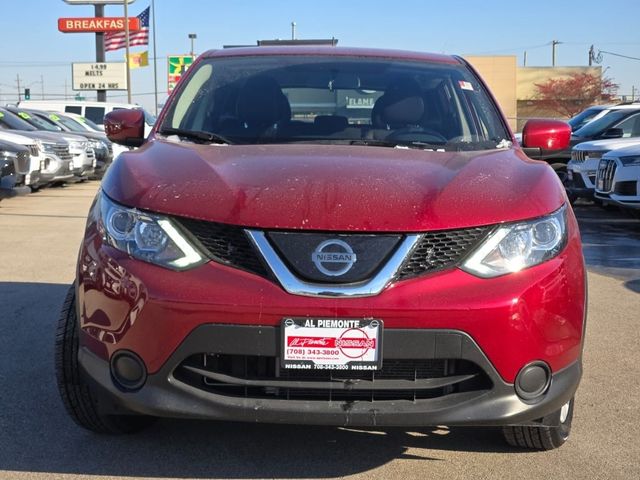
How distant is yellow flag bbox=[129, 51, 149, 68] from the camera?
4440 cm

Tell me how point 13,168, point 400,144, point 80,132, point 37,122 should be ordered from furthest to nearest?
point 80,132
point 37,122
point 13,168
point 400,144

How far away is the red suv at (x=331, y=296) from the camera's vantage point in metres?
2.76

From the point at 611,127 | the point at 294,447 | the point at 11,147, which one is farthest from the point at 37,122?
the point at 294,447

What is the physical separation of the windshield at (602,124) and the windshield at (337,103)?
10.2 meters

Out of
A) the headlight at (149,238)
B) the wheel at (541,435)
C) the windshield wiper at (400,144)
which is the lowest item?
the wheel at (541,435)

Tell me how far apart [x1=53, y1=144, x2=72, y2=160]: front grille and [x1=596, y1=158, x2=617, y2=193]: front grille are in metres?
9.47

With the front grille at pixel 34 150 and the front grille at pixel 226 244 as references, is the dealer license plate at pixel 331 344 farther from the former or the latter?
the front grille at pixel 34 150

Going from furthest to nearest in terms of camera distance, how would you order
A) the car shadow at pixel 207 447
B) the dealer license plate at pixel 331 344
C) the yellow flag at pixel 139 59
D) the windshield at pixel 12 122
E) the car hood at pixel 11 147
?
the yellow flag at pixel 139 59 → the windshield at pixel 12 122 → the car hood at pixel 11 147 → the car shadow at pixel 207 447 → the dealer license plate at pixel 331 344

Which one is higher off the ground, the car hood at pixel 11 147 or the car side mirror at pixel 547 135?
the car side mirror at pixel 547 135

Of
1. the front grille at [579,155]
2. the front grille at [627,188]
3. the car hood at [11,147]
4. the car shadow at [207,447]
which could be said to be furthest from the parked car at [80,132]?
the car shadow at [207,447]

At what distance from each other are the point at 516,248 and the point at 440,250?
0.94 ft

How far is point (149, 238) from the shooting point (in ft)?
9.62

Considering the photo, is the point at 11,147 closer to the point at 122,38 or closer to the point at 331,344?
the point at 331,344

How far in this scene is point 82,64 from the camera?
130 feet
